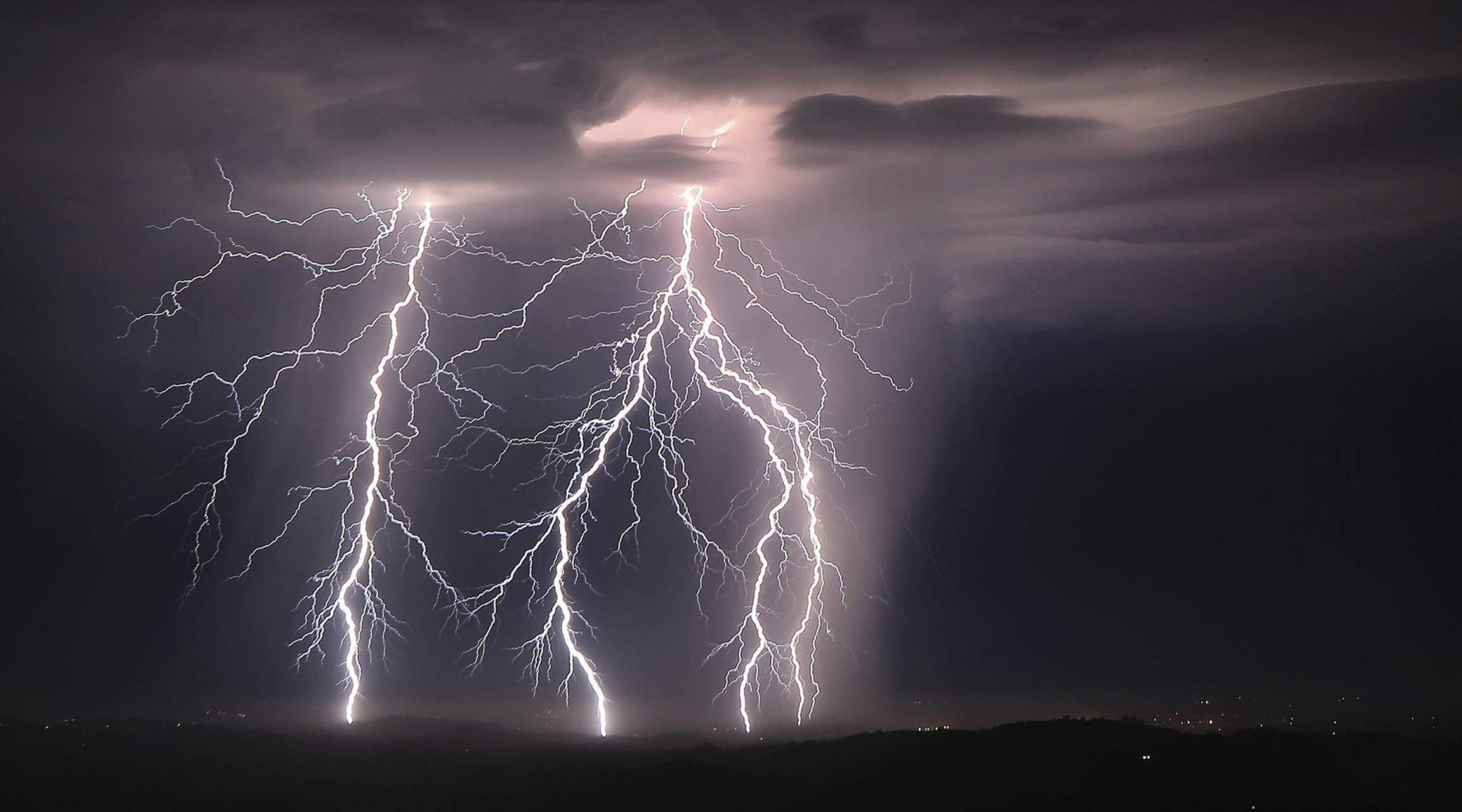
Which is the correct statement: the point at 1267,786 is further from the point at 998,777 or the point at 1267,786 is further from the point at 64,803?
the point at 64,803

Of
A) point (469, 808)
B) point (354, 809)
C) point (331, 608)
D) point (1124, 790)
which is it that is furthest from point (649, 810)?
point (1124, 790)

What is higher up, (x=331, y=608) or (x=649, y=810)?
(x=331, y=608)

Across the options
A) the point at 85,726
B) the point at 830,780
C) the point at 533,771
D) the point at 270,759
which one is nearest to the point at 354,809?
the point at 533,771

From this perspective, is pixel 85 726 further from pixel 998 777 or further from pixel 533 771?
pixel 998 777

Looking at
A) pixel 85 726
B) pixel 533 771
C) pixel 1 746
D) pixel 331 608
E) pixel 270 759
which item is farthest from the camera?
pixel 85 726

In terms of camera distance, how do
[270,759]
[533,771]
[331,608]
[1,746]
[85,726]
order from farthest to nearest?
[85,726] < [1,746] < [270,759] < [533,771] < [331,608]

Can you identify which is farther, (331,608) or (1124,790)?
(1124,790)
